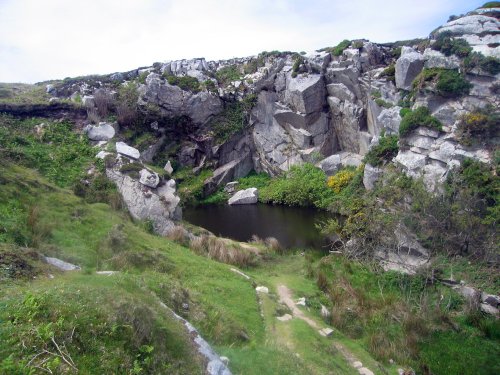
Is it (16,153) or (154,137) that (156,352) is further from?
(154,137)

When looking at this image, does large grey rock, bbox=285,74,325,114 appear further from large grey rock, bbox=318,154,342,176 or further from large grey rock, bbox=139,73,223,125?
large grey rock, bbox=139,73,223,125

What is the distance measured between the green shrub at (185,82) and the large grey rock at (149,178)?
22048mm

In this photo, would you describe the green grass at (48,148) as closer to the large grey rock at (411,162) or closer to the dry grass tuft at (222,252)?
the dry grass tuft at (222,252)

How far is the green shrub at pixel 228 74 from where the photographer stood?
187 ft

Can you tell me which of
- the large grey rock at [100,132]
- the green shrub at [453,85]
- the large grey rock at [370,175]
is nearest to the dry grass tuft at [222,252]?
the large grey rock at [370,175]

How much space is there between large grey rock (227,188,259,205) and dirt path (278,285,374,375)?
27.9 m

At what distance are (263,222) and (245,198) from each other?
30.9 feet

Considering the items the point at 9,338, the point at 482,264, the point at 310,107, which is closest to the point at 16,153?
the point at 9,338

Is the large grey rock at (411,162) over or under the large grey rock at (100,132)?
→ under

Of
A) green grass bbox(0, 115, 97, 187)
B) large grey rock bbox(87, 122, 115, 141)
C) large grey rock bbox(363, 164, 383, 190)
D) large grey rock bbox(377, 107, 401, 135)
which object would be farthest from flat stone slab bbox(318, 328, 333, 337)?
large grey rock bbox(87, 122, 115, 141)

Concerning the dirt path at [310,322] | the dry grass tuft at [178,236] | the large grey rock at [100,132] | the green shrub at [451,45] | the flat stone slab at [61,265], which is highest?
the green shrub at [451,45]

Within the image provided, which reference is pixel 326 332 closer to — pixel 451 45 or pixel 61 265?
pixel 61 265

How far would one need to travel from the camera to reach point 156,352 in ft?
25.9

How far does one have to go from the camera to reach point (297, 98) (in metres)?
49.9
